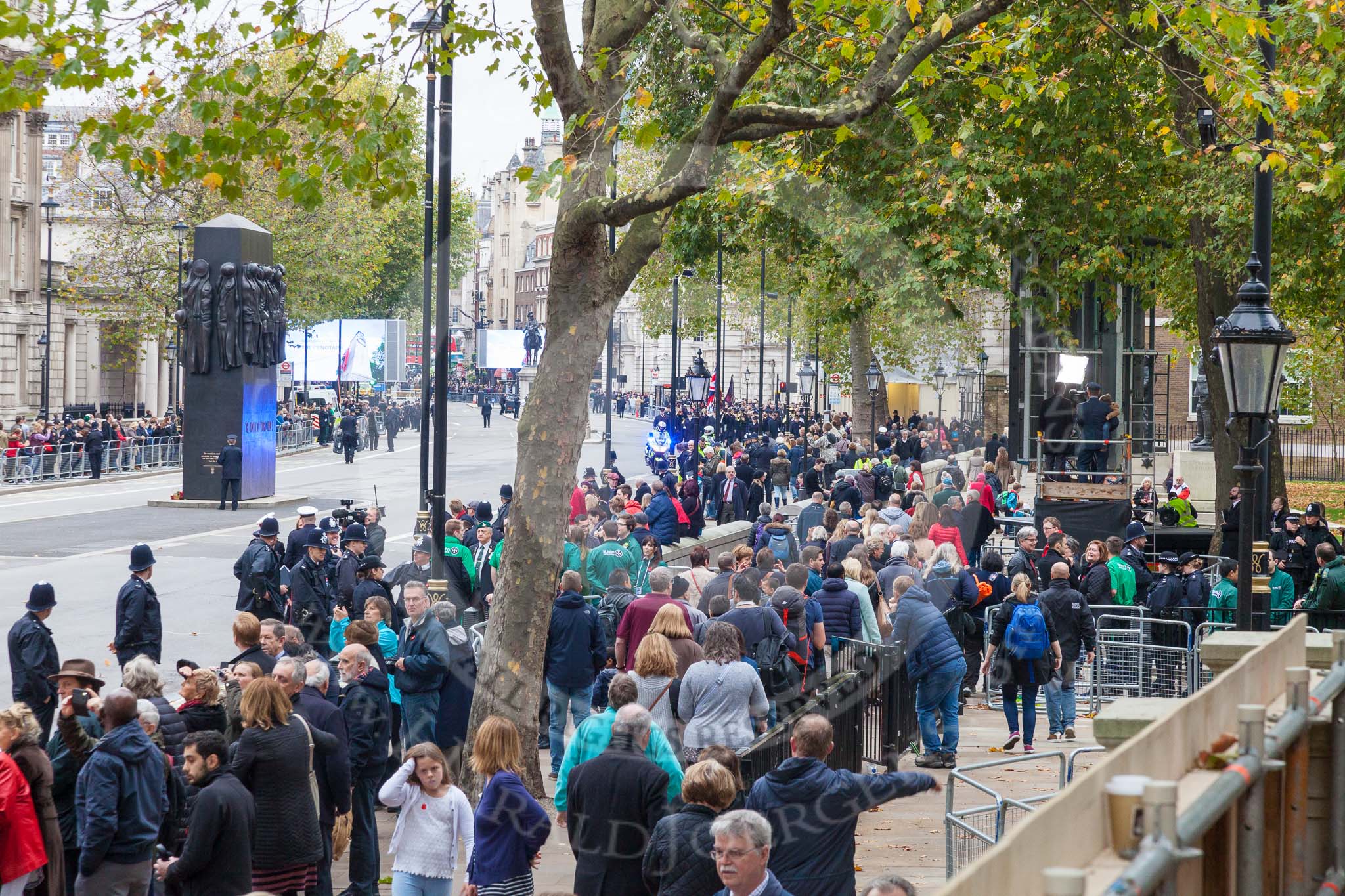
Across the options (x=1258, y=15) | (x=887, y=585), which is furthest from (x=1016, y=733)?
(x=1258, y=15)

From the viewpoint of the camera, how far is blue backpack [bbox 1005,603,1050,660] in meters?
12.4

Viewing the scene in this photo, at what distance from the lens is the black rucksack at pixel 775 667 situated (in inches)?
427

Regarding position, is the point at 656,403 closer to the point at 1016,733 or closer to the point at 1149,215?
the point at 1149,215

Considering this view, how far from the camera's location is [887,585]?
1402 centimetres

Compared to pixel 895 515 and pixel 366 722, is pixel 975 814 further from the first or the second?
pixel 895 515

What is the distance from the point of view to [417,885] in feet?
24.5

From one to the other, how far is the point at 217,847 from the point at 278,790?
55 cm

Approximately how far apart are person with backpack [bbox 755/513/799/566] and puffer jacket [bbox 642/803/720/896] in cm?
1016

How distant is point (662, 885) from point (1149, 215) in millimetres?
16040

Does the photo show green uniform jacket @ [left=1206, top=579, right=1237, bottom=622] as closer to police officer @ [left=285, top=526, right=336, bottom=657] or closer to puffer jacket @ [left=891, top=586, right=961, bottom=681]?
puffer jacket @ [left=891, top=586, right=961, bottom=681]

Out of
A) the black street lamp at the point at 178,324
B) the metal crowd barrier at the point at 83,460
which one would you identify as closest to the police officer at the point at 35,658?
the black street lamp at the point at 178,324

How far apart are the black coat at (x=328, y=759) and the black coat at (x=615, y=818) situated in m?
1.77

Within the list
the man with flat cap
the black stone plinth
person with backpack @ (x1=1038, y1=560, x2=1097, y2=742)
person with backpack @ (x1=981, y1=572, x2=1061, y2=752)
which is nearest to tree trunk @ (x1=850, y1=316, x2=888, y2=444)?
the black stone plinth

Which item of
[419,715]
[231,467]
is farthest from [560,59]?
[231,467]
